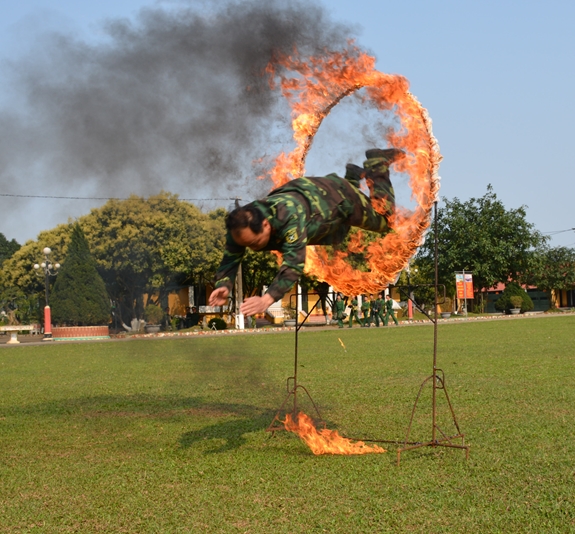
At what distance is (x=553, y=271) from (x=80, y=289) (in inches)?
1772

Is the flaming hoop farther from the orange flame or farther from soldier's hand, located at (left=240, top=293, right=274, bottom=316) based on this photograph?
soldier's hand, located at (left=240, top=293, right=274, bottom=316)

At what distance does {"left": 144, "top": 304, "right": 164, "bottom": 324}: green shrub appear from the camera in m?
40.9

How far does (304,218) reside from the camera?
664cm

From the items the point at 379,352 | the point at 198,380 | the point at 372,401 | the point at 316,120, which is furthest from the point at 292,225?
the point at 379,352

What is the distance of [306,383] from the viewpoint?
47.0ft

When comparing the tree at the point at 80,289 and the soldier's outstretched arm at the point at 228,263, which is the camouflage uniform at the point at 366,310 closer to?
the tree at the point at 80,289

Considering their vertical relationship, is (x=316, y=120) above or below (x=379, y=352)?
above

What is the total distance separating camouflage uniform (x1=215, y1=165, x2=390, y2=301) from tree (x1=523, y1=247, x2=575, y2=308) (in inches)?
2212

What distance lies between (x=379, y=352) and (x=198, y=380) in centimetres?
→ 711

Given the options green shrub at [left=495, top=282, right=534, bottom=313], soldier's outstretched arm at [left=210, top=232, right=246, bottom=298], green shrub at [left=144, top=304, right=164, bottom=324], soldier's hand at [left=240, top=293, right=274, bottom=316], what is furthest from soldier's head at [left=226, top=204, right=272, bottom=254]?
green shrub at [left=495, top=282, right=534, bottom=313]

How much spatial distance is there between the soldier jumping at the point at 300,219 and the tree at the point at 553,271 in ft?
184

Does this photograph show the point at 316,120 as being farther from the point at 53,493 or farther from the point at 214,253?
the point at 214,253

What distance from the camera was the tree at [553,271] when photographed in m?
61.9

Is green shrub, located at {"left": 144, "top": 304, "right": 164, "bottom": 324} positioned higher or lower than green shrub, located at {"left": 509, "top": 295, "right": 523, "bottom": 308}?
lower
